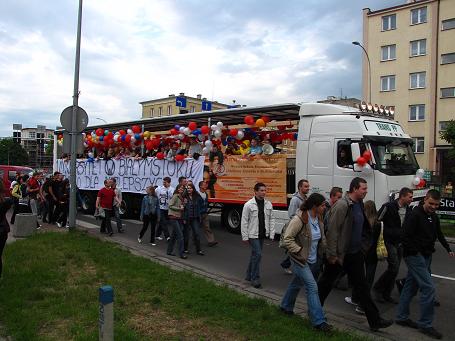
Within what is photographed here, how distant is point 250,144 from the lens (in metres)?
13.4

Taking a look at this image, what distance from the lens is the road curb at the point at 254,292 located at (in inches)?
213

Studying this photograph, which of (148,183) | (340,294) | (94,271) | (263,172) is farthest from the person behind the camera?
(148,183)

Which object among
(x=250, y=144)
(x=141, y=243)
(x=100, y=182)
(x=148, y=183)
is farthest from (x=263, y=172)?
(x=100, y=182)

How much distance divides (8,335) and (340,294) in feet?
15.4

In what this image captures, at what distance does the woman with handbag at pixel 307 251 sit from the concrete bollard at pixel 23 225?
817cm

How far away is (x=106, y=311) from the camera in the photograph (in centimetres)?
394

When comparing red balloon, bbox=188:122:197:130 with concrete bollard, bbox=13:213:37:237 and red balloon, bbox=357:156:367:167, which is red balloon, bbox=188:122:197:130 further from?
red balloon, bbox=357:156:367:167

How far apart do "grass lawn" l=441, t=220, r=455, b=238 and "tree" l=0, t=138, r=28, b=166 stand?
334ft

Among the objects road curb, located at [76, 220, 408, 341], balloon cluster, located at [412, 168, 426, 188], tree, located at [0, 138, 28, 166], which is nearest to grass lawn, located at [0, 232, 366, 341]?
road curb, located at [76, 220, 408, 341]

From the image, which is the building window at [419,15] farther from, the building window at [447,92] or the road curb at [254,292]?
the road curb at [254,292]

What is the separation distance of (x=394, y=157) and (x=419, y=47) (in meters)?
33.7

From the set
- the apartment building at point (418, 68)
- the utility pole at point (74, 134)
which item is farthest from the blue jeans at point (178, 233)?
the apartment building at point (418, 68)

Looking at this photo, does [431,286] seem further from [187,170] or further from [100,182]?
[100,182]

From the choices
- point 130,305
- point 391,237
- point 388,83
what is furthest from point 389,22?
point 130,305
